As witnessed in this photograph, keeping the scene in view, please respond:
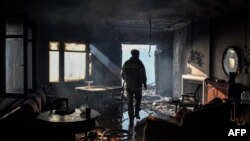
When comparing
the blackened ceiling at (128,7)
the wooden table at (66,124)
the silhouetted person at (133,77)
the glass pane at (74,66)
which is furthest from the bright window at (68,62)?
the wooden table at (66,124)

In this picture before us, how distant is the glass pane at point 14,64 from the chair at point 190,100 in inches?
185

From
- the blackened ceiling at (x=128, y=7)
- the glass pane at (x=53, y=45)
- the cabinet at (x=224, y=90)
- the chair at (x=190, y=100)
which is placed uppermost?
the blackened ceiling at (x=128, y=7)

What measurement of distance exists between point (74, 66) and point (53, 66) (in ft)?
2.94

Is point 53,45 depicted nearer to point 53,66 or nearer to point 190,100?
point 53,66

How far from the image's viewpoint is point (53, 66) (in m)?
9.90

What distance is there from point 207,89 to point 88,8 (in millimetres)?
4623

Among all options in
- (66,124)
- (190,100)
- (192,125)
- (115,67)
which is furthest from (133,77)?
(115,67)

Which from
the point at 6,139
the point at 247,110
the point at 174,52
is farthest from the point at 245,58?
the point at 6,139

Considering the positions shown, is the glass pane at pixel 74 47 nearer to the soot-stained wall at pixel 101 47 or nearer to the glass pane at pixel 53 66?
the soot-stained wall at pixel 101 47

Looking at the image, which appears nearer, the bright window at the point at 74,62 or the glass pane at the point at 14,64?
the glass pane at the point at 14,64

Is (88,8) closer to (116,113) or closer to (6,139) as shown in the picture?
(116,113)

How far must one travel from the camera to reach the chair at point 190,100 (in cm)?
720

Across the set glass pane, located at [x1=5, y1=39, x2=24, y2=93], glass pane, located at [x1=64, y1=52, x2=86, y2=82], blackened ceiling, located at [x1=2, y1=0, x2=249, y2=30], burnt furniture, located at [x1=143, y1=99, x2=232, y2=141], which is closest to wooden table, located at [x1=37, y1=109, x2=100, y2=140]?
burnt furniture, located at [x1=143, y1=99, x2=232, y2=141]

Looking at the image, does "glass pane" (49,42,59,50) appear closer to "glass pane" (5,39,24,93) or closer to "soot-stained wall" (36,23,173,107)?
Result: "soot-stained wall" (36,23,173,107)
